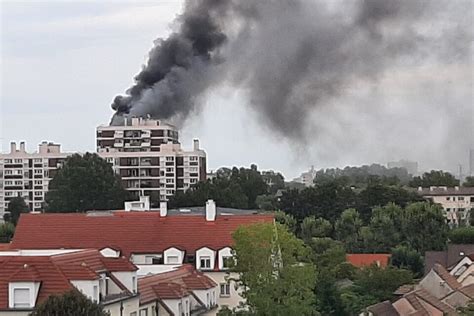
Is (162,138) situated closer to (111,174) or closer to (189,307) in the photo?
(111,174)

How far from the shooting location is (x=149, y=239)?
54.2 metres

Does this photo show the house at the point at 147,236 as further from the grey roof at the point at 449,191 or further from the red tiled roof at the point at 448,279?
the grey roof at the point at 449,191

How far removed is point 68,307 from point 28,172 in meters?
119

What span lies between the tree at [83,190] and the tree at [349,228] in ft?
84.1

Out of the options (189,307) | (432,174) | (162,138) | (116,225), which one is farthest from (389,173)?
(189,307)

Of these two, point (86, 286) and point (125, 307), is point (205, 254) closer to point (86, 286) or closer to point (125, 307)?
point (125, 307)

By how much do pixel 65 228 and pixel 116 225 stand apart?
230 centimetres

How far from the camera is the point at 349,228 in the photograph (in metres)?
90.6

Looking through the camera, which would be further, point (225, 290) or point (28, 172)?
point (28, 172)

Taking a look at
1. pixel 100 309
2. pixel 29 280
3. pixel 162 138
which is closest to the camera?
pixel 100 309

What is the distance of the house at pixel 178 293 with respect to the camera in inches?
1524

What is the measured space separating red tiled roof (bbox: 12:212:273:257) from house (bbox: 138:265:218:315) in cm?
635

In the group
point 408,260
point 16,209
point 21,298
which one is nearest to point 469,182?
point 16,209

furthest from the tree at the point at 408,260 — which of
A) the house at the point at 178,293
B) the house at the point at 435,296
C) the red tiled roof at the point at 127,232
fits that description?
the house at the point at 178,293
